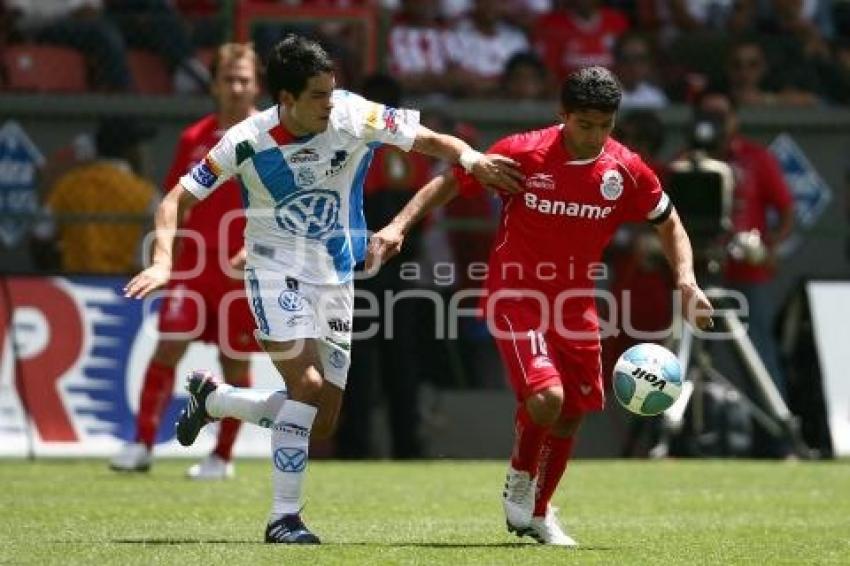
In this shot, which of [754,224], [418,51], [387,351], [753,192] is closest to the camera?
[387,351]

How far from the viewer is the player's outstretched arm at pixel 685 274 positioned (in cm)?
885

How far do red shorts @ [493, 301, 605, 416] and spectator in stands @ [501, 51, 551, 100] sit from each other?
833 cm

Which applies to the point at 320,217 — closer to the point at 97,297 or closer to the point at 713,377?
the point at 97,297

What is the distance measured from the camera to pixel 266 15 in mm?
16203

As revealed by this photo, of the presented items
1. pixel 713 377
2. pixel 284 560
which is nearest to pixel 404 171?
pixel 713 377

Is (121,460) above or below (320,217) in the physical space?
below

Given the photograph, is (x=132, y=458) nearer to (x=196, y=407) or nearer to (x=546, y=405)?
(x=196, y=407)

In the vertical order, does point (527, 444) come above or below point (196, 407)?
above

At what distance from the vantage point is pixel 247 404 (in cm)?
933

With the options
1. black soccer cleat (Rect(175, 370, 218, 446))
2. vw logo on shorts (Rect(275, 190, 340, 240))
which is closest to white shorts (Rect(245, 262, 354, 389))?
vw logo on shorts (Rect(275, 190, 340, 240))

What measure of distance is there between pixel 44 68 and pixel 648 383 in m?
8.76

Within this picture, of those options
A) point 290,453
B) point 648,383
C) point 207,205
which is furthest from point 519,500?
point 207,205

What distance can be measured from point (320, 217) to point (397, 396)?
6.16 meters

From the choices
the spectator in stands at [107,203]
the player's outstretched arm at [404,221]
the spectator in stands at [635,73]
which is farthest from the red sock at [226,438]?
the spectator in stands at [635,73]
